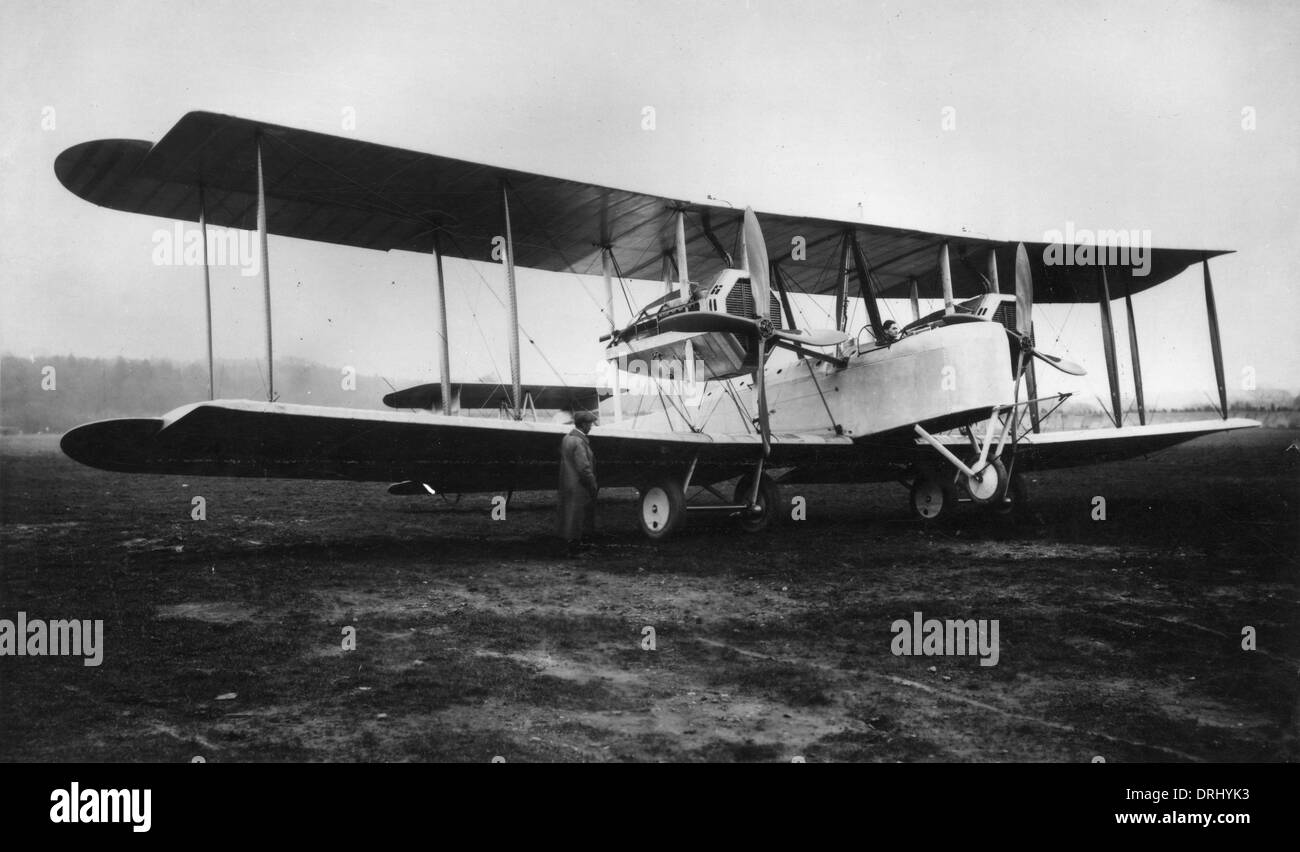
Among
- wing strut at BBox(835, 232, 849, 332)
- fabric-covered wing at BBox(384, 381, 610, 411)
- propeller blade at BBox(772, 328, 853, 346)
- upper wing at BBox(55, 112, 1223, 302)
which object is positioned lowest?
propeller blade at BBox(772, 328, 853, 346)

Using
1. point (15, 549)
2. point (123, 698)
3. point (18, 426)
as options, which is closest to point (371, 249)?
point (15, 549)

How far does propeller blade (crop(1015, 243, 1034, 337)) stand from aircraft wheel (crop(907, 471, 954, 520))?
2353mm

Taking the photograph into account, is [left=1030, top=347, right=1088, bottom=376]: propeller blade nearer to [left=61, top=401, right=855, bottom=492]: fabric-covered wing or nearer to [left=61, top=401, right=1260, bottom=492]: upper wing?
[left=61, top=401, right=1260, bottom=492]: upper wing

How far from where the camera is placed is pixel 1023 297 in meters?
10.5

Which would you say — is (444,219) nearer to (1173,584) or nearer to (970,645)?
(970,645)

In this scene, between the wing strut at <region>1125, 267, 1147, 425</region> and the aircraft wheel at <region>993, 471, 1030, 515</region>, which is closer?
the aircraft wheel at <region>993, 471, 1030, 515</region>

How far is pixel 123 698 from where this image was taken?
3.61 meters

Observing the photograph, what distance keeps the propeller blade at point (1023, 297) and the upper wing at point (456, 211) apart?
44.1 inches

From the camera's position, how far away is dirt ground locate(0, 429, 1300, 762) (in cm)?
323

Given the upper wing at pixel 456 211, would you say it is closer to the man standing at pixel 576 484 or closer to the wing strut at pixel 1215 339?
the wing strut at pixel 1215 339

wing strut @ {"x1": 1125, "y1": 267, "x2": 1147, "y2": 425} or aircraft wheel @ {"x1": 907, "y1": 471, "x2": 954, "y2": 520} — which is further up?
wing strut @ {"x1": 1125, "y1": 267, "x2": 1147, "y2": 425}

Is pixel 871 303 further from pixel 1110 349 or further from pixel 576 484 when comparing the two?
pixel 576 484

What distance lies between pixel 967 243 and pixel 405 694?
35.5 feet

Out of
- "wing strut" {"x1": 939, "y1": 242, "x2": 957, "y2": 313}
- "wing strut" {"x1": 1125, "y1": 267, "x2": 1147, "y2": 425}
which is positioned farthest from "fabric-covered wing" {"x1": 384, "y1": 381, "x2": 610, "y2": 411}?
"wing strut" {"x1": 1125, "y1": 267, "x2": 1147, "y2": 425}
